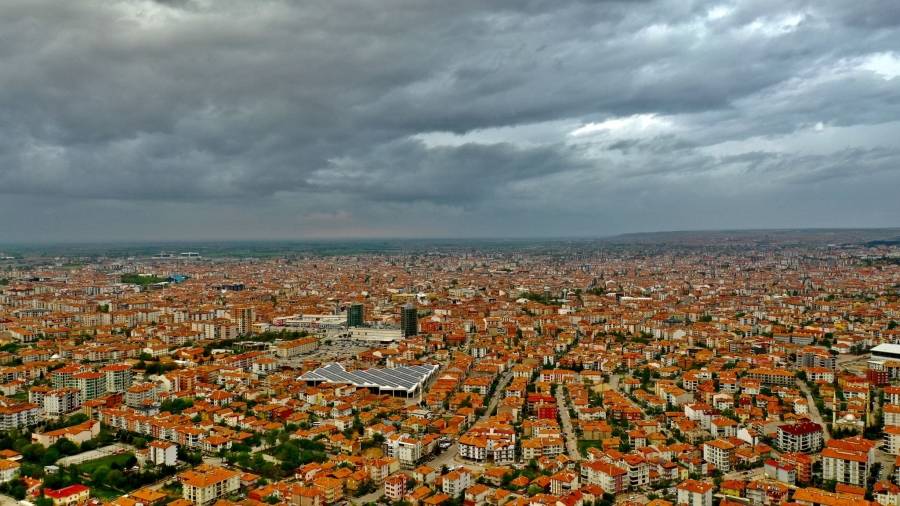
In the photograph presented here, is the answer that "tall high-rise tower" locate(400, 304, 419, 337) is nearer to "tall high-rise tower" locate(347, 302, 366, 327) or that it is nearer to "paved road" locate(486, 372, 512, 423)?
"tall high-rise tower" locate(347, 302, 366, 327)

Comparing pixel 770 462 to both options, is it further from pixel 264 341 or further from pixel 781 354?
pixel 264 341

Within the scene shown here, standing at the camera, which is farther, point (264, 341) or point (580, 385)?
point (264, 341)

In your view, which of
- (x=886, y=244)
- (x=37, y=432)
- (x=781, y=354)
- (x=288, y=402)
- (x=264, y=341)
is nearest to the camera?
(x=37, y=432)

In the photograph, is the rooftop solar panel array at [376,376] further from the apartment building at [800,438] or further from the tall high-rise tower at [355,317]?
the tall high-rise tower at [355,317]

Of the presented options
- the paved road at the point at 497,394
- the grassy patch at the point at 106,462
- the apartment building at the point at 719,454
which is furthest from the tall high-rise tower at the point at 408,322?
the apartment building at the point at 719,454

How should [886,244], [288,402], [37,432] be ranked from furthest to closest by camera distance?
[886,244]
[288,402]
[37,432]

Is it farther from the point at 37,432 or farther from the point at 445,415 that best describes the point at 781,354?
the point at 37,432

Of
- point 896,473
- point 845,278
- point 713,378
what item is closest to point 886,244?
point 845,278
